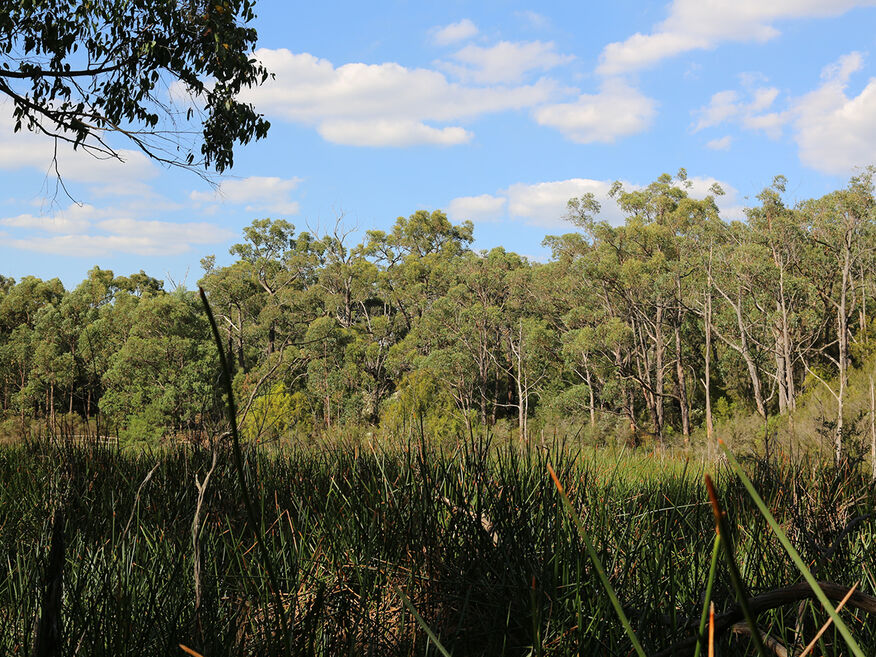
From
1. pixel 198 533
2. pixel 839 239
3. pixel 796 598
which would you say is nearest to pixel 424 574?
pixel 198 533

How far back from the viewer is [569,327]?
3145cm

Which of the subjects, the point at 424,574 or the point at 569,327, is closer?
the point at 424,574

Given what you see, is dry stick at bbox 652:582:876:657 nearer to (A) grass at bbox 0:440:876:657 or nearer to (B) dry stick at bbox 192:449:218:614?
(B) dry stick at bbox 192:449:218:614

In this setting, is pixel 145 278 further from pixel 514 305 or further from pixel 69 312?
pixel 514 305

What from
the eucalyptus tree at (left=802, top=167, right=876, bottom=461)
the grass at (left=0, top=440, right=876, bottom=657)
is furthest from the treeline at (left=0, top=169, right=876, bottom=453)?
the grass at (left=0, top=440, right=876, bottom=657)

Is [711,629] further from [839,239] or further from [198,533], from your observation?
[839,239]

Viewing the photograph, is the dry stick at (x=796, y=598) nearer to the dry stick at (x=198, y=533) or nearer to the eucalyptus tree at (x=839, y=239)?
the dry stick at (x=198, y=533)

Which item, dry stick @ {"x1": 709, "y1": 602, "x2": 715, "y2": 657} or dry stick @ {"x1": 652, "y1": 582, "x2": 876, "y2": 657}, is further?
dry stick @ {"x1": 652, "y1": 582, "x2": 876, "y2": 657}

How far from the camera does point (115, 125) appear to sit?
701 cm

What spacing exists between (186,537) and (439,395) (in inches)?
794

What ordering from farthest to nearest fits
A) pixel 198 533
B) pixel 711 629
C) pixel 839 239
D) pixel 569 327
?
pixel 569 327 < pixel 839 239 < pixel 198 533 < pixel 711 629

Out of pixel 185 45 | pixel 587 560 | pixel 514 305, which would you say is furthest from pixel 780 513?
pixel 514 305

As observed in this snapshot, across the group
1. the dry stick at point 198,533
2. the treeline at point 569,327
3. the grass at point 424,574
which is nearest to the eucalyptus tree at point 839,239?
the treeline at point 569,327

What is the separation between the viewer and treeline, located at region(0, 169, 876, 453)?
26.7m
